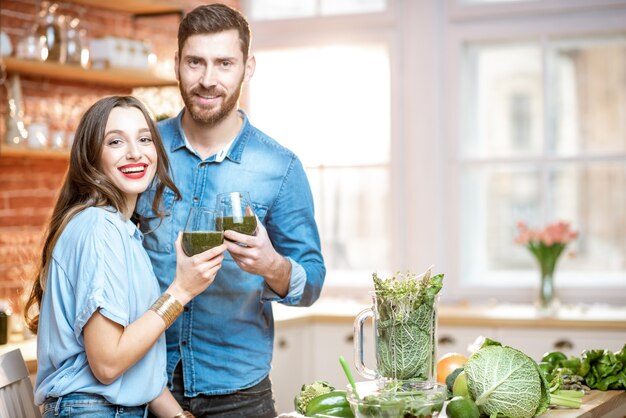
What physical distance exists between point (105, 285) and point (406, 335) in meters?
0.64

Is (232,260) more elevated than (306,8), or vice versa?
(306,8)

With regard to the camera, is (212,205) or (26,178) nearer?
(212,205)

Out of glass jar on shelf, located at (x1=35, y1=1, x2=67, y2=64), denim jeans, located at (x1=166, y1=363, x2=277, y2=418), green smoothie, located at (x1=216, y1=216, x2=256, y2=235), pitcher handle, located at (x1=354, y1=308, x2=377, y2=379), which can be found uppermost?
glass jar on shelf, located at (x1=35, y1=1, x2=67, y2=64)

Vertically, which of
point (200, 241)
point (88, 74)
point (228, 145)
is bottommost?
point (200, 241)

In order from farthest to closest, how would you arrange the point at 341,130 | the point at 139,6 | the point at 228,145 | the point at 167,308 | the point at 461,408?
the point at 341,130 < the point at 139,6 < the point at 228,145 < the point at 167,308 < the point at 461,408

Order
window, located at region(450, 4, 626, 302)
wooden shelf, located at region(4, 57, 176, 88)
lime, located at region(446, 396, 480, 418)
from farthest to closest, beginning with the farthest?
window, located at region(450, 4, 626, 302) < wooden shelf, located at region(4, 57, 176, 88) < lime, located at region(446, 396, 480, 418)

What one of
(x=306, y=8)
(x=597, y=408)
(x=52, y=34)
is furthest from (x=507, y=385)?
(x=306, y=8)

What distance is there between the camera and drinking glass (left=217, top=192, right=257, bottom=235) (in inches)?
79.7

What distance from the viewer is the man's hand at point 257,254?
6.76 feet

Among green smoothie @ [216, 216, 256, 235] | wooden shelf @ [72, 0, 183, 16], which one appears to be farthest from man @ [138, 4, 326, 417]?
wooden shelf @ [72, 0, 183, 16]

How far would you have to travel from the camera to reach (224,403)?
2467 millimetres

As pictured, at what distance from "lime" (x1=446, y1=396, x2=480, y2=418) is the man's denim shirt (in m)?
0.64

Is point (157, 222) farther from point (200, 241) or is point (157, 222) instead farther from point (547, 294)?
point (547, 294)

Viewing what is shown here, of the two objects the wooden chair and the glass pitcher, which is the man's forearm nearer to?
the glass pitcher
